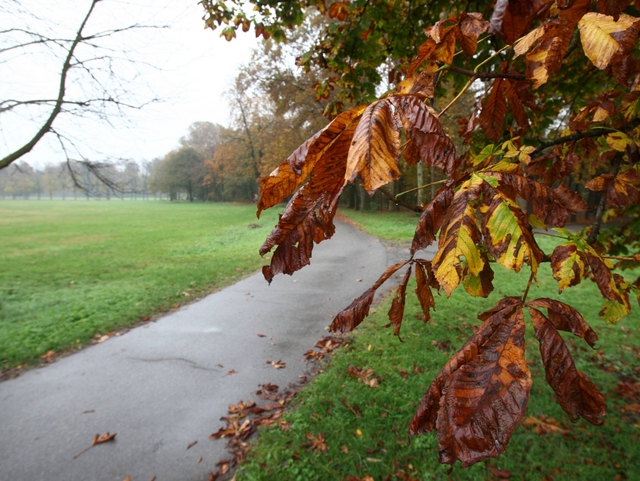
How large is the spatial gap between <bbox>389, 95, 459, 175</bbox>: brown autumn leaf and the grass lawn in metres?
2.98

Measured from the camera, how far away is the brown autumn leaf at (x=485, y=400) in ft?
2.16

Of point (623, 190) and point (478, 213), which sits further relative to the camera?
point (623, 190)

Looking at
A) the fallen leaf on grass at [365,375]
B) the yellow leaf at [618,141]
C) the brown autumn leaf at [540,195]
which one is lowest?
the fallen leaf on grass at [365,375]

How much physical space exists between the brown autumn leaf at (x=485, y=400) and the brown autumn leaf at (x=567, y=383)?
0.11 meters

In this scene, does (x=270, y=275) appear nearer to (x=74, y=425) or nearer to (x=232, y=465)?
(x=232, y=465)

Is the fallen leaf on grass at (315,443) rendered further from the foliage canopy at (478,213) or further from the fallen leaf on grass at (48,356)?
the fallen leaf on grass at (48,356)

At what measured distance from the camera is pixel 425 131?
2.40ft

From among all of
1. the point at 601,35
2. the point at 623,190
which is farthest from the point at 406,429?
the point at 601,35

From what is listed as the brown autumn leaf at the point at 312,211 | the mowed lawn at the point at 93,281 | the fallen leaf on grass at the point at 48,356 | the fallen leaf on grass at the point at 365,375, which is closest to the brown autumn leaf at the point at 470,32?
the brown autumn leaf at the point at 312,211

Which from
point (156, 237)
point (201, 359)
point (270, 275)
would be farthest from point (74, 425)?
point (156, 237)

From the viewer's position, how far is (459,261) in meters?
0.72

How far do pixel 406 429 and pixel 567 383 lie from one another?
2930 mm

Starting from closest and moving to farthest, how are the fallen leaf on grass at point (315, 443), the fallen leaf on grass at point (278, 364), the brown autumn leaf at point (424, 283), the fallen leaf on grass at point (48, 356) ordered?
the brown autumn leaf at point (424, 283) < the fallen leaf on grass at point (315, 443) < the fallen leaf on grass at point (278, 364) < the fallen leaf on grass at point (48, 356)

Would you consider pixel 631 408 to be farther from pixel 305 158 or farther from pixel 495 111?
pixel 305 158
